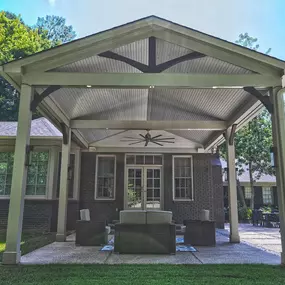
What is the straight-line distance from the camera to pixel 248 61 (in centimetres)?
558

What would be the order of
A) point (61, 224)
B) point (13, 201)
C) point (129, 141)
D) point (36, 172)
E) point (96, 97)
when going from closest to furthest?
point (13, 201) → point (96, 97) → point (61, 224) → point (36, 172) → point (129, 141)

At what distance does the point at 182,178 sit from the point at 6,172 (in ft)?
21.3

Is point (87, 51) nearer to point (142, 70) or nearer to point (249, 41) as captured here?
point (142, 70)

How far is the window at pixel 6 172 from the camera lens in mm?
10227

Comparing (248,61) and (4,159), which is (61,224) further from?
(248,61)

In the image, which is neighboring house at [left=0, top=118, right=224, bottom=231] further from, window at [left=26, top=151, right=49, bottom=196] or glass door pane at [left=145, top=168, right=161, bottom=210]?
window at [left=26, top=151, right=49, bottom=196]

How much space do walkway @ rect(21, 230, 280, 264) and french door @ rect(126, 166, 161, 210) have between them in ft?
16.2

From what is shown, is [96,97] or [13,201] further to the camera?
[96,97]

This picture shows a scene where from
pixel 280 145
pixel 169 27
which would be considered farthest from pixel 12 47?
pixel 280 145

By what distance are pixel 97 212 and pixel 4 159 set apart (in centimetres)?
390

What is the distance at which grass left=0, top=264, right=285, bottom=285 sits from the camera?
13.2 feet

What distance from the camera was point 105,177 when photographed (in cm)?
1199

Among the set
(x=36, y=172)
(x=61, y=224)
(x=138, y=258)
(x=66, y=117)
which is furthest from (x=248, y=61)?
(x=36, y=172)

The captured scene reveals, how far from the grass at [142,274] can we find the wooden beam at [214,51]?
3490 mm
